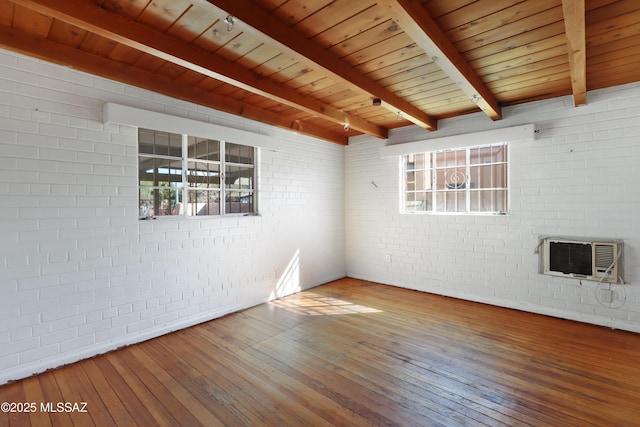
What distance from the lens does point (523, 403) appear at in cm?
213

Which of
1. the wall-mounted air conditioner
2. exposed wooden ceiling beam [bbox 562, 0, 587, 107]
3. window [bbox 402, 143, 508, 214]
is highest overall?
exposed wooden ceiling beam [bbox 562, 0, 587, 107]

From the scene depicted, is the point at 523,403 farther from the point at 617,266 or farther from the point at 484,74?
the point at 484,74

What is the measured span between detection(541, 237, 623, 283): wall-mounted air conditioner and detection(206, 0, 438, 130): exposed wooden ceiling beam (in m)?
2.65

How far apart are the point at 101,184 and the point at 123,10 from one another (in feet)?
5.14

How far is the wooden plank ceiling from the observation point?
1996 mm

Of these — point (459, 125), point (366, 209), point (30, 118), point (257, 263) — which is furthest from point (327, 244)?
point (30, 118)

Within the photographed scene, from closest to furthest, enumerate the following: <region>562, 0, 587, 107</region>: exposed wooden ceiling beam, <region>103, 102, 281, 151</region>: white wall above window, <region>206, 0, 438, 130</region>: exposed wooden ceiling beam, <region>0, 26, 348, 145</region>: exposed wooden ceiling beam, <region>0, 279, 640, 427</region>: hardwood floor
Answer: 1. <region>562, 0, 587, 107</region>: exposed wooden ceiling beam
2. <region>206, 0, 438, 130</region>: exposed wooden ceiling beam
3. <region>0, 279, 640, 427</region>: hardwood floor
4. <region>0, 26, 348, 145</region>: exposed wooden ceiling beam
5. <region>103, 102, 281, 151</region>: white wall above window

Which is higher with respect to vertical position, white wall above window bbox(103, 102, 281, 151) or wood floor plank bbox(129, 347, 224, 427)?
white wall above window bbox(103, 102, 281, 151)

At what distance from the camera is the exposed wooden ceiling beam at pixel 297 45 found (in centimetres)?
192

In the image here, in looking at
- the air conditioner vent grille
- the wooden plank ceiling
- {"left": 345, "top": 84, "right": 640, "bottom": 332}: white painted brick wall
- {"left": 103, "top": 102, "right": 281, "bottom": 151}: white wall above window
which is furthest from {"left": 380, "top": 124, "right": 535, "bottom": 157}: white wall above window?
{"left": 103, "top": 102, "right": 281, "bottom": 151}: white wall above window

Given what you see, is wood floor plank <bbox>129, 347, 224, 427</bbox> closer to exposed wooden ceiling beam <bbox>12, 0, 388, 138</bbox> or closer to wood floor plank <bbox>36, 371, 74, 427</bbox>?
wood floor plank <bbox>36, 371, 74, 427</bbox>

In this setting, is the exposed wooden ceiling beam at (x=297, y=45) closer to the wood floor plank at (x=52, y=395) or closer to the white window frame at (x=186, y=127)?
the white window frame at (x=186, y=127)

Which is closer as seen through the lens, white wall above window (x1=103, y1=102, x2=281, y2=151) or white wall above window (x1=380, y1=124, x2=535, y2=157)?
white wall above window (x1=103, y1=102, x2=281, y2=151)

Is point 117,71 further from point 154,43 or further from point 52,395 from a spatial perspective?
point 52,395
